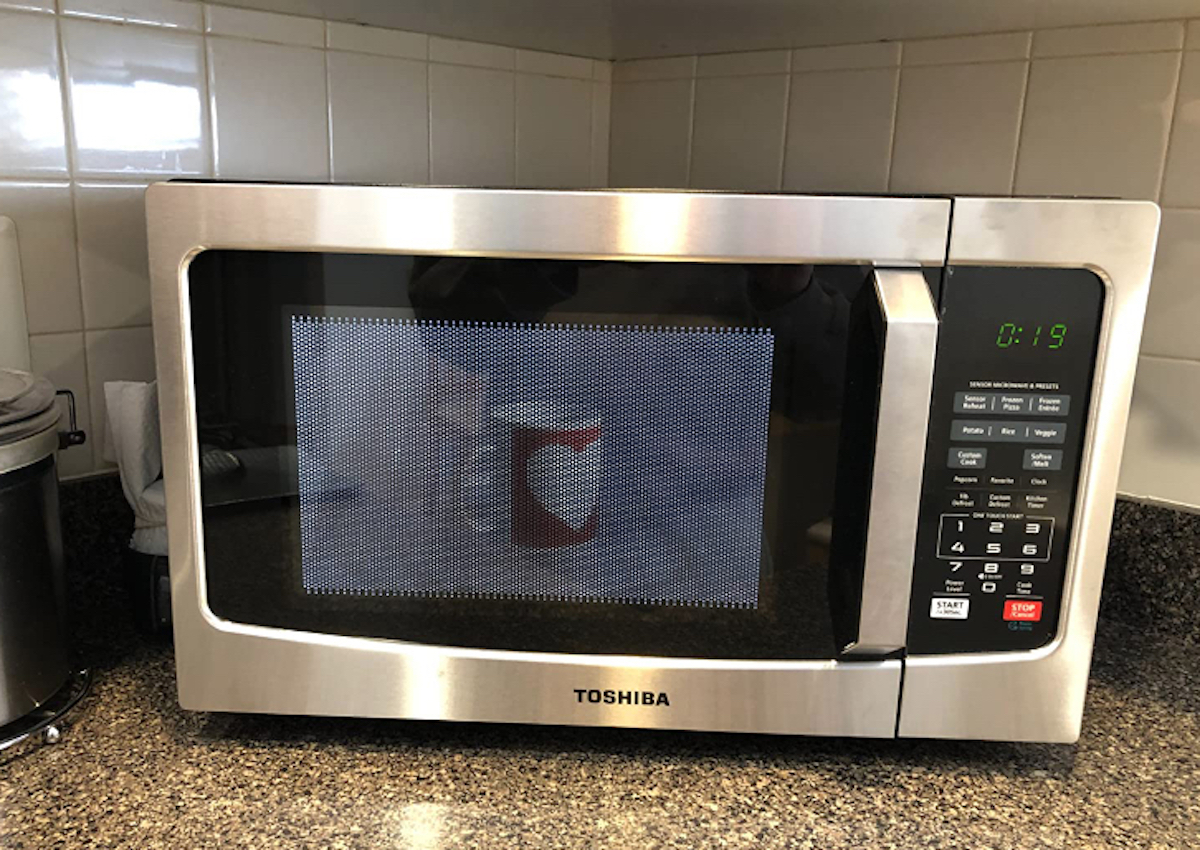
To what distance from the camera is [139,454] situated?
2.58 ft

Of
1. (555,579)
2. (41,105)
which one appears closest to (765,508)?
(555,579)

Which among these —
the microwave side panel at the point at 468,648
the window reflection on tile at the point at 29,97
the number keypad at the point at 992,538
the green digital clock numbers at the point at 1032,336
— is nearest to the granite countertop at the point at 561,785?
the microwave side panel at the point at 468,648

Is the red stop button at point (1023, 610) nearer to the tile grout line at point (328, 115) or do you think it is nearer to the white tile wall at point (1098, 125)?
the white tile wall at point (1098, 125)

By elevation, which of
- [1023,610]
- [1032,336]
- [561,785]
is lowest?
[561,785]

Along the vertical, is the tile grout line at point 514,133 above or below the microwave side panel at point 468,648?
above

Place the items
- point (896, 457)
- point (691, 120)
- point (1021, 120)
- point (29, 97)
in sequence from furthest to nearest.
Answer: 1. point (691, 120)
2. point (1021, 120)
3. point (29, 97)
4. point (896, 457)

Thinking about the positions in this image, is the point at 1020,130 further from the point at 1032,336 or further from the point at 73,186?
the point at 73,186

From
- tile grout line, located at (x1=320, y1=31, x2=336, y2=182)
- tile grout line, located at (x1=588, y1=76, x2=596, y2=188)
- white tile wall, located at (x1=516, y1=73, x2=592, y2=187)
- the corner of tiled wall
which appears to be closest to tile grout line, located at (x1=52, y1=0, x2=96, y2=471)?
the corner of tiled wall

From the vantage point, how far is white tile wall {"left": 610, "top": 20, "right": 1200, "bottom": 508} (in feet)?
2.71

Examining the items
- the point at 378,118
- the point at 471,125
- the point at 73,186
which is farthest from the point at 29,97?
the point at 471,125

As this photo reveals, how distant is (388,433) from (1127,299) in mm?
438

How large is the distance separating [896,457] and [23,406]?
543 mm

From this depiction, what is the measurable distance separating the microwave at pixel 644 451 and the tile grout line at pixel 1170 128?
325mm

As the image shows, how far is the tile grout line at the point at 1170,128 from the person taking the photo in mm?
808
